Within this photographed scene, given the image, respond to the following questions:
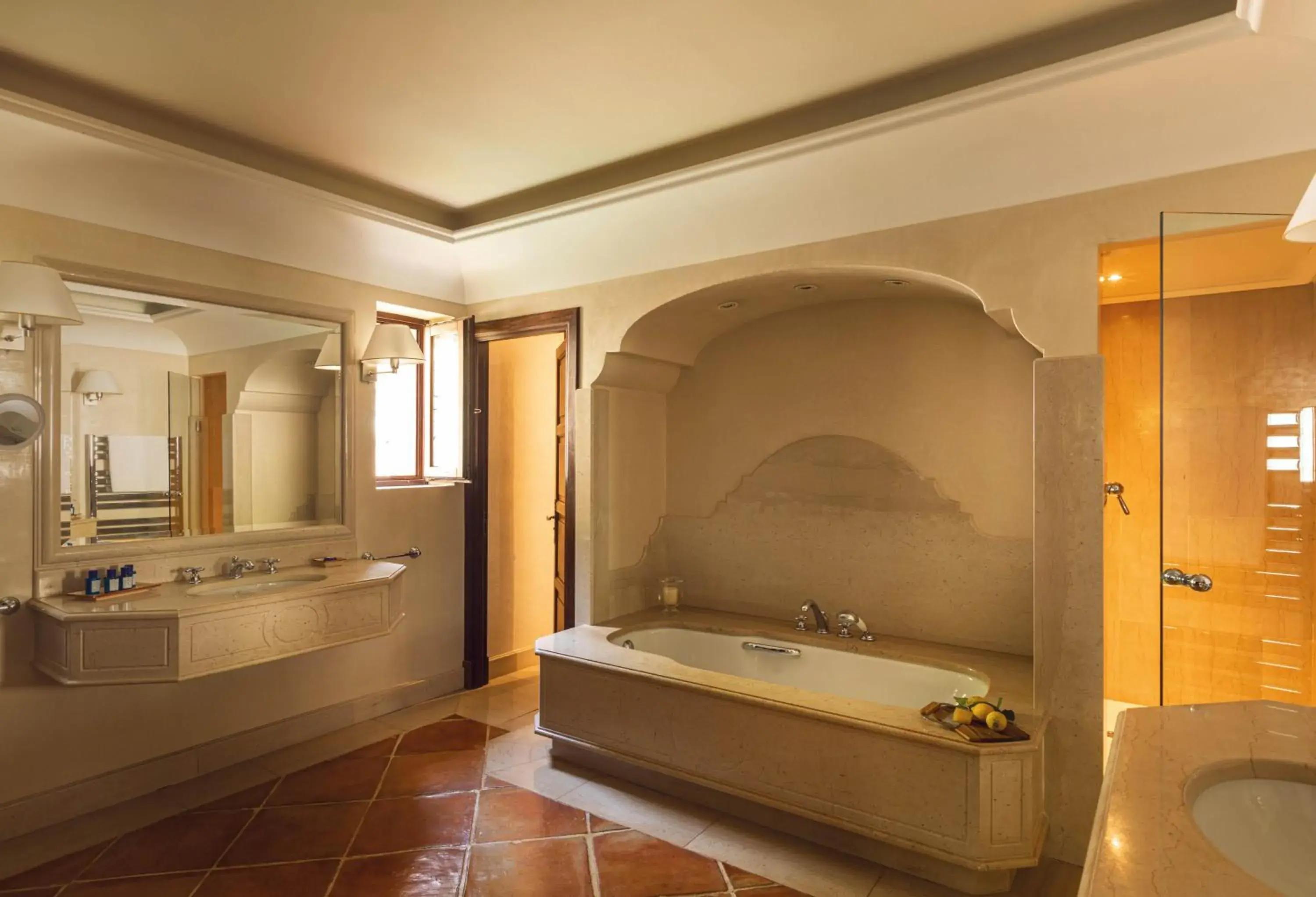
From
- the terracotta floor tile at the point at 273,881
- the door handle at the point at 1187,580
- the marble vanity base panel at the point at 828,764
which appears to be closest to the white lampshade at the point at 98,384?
the terracotta floor tile at the point at 273,881

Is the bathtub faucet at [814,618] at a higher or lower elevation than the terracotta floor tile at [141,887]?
higher

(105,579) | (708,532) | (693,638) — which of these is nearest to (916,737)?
(693,638)

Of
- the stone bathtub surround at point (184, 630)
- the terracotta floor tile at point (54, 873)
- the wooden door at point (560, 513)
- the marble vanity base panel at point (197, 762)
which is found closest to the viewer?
the terracotta floor tile at point (54, 873)

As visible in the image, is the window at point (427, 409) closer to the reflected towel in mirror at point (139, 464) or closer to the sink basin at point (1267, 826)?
the reflected towel in mirror at point (139, 464)

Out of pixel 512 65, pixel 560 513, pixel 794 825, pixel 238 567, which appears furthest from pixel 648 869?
pixel 512 65

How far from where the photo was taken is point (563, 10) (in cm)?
215

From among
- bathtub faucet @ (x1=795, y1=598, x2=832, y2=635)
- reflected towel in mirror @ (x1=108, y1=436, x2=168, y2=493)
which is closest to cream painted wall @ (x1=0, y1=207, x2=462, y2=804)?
reflected towel in mirror @ (x1=108, y1=436, x2=168, y2=493)

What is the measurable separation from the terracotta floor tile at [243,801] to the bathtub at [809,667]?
167 cm

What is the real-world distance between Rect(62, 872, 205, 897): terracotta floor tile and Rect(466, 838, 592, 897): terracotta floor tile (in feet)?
3.11

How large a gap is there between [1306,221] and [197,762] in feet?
14.0

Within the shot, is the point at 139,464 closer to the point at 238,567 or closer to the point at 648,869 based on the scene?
the point at 238,567

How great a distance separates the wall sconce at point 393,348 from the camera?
3746 millimetres

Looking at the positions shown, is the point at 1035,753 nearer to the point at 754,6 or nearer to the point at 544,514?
the point at 754,6

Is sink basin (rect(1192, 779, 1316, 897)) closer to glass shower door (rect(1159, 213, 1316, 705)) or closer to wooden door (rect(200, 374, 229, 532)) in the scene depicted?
glass shower door (rect(1159, 213, 1316, 705))
